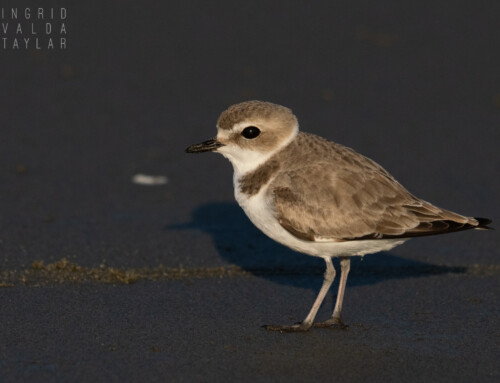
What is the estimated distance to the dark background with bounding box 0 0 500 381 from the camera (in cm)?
610

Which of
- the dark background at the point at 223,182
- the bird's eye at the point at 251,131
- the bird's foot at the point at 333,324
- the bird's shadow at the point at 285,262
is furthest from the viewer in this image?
the bird's shadow at the point at 285,262

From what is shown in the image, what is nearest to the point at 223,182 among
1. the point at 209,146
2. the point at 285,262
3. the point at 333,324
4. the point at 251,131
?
the point at 285,262

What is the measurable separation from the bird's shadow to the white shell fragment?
1.16 meters

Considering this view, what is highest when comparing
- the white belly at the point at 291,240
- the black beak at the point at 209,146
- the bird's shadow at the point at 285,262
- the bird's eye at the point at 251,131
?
the bird's eye at the point at 251,131

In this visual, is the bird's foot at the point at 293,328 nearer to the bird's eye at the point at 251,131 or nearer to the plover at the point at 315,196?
the plover at the point at 315,196

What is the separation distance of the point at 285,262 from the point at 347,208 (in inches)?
60.4

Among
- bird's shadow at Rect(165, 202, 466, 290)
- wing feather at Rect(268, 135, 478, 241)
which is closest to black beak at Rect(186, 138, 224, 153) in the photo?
wing feather at Rect(268, 135, 478, 241)

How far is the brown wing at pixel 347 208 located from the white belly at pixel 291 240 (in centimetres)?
6

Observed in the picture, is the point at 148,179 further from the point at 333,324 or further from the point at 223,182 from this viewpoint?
the point at 333,324

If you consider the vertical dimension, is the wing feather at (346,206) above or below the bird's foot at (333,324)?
above

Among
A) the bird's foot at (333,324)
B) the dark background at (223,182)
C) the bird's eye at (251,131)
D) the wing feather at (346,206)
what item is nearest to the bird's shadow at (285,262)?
the dark background at (223,182)

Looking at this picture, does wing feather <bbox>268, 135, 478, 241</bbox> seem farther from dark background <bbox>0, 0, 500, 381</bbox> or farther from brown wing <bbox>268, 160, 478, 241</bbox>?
dark background <bbox>0, 0, 500, 381</bbox>

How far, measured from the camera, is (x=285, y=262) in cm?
802

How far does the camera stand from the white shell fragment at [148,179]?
32.4 ft
